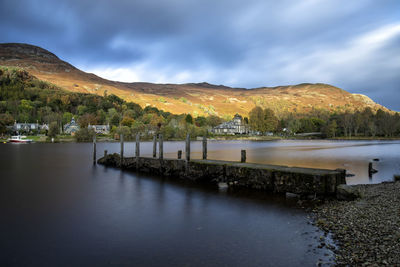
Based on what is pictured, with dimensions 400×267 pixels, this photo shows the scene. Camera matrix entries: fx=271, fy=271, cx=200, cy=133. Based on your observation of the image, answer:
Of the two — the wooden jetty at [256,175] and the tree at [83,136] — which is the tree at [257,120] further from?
the wooden jetty at [256,175]

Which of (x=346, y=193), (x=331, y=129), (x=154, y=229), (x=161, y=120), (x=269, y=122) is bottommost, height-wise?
(x=154, y=229)

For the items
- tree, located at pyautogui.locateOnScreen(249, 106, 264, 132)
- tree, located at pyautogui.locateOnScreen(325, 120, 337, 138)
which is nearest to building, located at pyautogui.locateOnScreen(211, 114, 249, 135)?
tree, located at pyautogui.locateOnScreen(249, 106, 264, 132)

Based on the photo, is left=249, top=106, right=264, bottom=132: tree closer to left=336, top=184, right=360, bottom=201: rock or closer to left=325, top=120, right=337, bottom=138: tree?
left=325, top=120, right=337, bottom=138: tree

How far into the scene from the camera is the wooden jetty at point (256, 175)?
41.6 feet

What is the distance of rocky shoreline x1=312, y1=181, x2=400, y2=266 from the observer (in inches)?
245

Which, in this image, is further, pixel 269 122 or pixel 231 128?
pixel 231 128

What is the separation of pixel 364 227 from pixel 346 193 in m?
4.06

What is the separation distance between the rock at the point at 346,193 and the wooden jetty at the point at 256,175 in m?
0.31

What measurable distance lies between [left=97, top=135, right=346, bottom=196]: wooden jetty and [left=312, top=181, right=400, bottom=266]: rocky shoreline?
45.3 inches

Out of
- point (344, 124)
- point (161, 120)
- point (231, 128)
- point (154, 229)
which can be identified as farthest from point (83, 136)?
point (344, 124)

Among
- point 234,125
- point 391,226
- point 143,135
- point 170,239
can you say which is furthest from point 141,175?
point 234,125

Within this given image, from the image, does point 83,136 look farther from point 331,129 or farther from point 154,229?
point 331,129

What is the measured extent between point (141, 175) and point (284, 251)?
17731 mm

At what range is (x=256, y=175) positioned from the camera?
50.0ft
